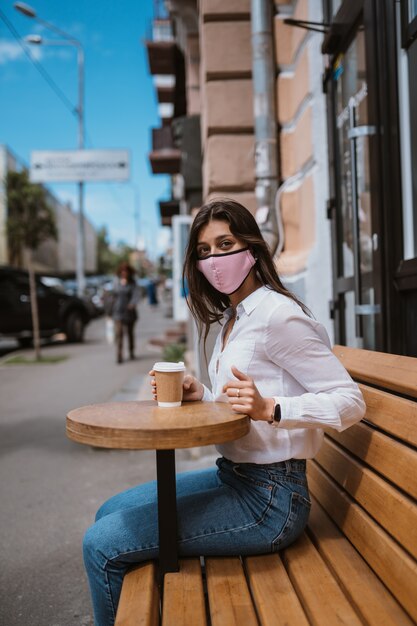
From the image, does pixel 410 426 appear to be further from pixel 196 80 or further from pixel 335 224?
pixel 196 80

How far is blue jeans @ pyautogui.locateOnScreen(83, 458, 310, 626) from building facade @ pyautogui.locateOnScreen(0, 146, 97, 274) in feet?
110

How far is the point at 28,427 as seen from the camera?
6090 mm

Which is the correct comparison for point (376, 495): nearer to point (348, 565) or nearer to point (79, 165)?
point (348, 565)

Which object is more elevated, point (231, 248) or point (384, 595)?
point (231, 248)

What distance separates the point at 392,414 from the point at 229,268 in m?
0.68

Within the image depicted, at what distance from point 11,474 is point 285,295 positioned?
344cm

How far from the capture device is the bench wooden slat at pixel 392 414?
1552mm

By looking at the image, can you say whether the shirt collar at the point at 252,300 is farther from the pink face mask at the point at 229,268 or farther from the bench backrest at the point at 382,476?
the bench backrest at the point at 382,476

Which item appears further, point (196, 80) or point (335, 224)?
point (196, 80)

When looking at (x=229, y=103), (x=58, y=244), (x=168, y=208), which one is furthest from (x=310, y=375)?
(x=58, y=244)

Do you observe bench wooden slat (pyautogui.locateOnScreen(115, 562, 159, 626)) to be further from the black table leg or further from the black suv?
the black suv

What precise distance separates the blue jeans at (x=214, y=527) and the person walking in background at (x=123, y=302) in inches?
360

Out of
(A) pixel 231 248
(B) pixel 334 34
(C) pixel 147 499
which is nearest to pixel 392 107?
(B) pixel 334 34

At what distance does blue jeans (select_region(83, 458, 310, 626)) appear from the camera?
1711 mm
